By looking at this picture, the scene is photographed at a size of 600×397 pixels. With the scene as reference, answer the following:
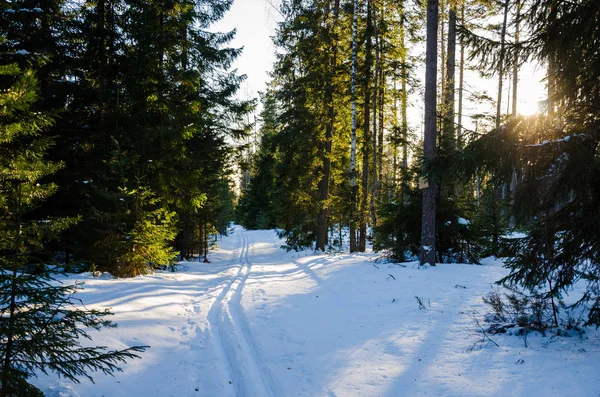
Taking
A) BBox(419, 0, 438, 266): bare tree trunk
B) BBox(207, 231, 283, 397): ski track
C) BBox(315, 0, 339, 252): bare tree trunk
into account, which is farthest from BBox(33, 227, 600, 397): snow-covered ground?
BBox(315, 0, 339, 252): bare tree trunk

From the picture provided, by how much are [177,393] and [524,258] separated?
535cm

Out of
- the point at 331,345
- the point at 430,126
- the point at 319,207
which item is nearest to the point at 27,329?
the point at 331,345

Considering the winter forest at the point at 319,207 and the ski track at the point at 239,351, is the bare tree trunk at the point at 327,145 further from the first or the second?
the ski track at the point at 239,351

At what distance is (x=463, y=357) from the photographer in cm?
491

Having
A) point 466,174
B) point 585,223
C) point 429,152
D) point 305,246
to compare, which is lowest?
point 305,246

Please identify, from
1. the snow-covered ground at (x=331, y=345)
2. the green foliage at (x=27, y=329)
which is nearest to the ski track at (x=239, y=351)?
the snow-covered ground at (x=331, y=345)

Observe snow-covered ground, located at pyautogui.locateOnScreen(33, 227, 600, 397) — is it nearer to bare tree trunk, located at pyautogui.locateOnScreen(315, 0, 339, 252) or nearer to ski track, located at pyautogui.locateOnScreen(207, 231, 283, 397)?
ski track, located at pyautogui.locateOnScreen(207, 231, 283, 397)

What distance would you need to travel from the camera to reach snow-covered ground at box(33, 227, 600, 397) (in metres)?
4.23

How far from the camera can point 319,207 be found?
19875mm

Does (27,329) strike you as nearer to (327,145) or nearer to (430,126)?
(430,126)

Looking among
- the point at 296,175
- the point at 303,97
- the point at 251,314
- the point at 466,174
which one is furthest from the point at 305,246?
the point at 466,174

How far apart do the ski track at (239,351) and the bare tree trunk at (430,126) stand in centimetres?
608

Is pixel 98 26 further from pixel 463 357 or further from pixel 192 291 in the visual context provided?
pixel 463 357

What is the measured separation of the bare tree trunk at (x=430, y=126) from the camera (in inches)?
400
